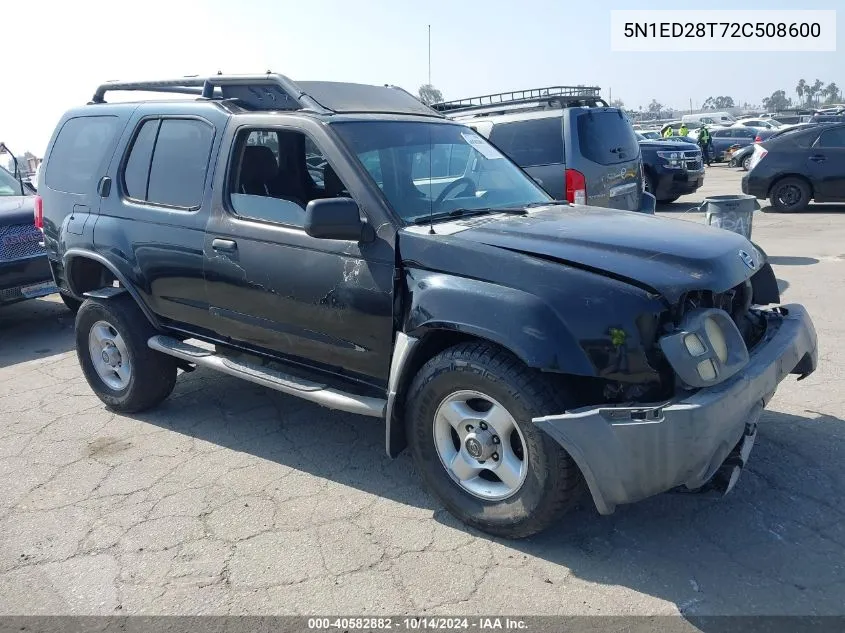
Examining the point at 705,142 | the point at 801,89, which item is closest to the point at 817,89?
the point at 801,89

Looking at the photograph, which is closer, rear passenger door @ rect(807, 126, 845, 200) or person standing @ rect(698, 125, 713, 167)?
rear passenger door @ rect(807, 126, 845, 200)

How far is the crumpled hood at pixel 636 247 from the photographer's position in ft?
9.98

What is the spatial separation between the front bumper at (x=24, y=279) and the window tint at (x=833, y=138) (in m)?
12.4

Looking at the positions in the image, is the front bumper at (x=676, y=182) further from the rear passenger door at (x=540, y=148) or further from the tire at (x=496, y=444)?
the tire at (x=496, y=444)

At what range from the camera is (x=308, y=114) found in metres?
3.97

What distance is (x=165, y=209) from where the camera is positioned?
4.49 m

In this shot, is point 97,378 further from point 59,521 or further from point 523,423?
point 523,423

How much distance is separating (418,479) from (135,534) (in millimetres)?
1439

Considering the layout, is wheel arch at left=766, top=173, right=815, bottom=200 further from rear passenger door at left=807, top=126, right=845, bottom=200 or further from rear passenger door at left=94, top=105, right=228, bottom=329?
rear passenger door at left=94, top=105, right=228, bottom=329

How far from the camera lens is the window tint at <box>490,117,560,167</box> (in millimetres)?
7656

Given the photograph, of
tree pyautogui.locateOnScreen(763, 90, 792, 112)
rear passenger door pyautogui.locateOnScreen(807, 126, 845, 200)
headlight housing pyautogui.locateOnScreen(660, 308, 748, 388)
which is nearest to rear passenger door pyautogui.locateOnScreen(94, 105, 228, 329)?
headlight housing pyautogui.locateOnScreen(660, 308, 748, 388)

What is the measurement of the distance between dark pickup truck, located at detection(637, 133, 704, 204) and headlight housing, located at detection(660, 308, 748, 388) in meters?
11.1

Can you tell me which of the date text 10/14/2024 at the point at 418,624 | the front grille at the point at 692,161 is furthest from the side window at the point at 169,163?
the front grille at the point at 692,161

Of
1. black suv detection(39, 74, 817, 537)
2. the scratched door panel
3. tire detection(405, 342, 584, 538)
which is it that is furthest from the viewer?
the scratched door panel
